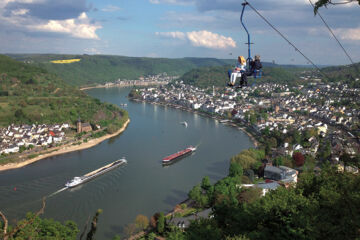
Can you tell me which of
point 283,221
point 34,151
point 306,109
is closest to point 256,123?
point 306,109

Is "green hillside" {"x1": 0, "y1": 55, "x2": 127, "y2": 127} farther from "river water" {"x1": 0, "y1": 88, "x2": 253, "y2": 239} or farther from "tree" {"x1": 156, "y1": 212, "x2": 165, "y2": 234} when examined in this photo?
"tree" {"x1": 156, "y1": 212, "x2": 165, "y2": 234}

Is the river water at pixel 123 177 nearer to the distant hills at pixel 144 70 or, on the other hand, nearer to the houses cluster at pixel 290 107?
the houses cluster at pixel 290 107

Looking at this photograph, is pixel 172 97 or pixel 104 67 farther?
pixel 104 67

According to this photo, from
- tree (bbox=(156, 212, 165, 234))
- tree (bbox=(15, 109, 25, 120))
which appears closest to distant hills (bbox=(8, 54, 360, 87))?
tree (bbox=(15, 109, 25, 120))

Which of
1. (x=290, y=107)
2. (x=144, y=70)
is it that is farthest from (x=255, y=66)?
(x=144, y=70)

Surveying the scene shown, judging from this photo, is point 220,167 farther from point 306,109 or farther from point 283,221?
point 306,109

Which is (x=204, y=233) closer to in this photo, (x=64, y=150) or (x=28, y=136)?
(x=64, y=150)
